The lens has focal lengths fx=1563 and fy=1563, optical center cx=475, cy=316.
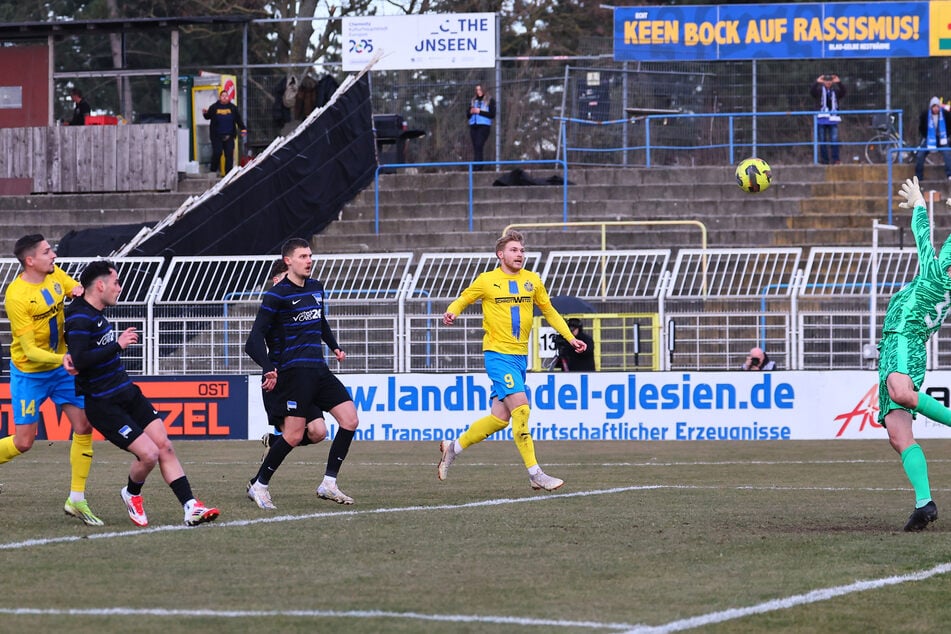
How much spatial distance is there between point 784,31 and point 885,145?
11.2 feet

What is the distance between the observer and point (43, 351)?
10.2 meters

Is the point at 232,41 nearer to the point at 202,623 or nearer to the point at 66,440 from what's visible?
the point at 66,440

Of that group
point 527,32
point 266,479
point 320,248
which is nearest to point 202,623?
point 266,479

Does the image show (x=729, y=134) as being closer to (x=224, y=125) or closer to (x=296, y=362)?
(x=224, y=125)

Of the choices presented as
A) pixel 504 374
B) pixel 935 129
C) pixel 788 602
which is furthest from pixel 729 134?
pixel 788 602

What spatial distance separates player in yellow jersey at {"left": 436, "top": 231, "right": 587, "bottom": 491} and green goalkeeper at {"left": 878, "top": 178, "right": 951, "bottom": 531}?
350 centimetres

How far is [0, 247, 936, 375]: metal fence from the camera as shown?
2103 centimetres

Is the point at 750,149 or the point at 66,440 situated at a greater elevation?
the point at 750,149

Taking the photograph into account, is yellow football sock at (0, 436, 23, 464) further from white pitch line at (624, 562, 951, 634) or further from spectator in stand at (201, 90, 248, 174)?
spectator in stand at (201, 90, 248, 174)

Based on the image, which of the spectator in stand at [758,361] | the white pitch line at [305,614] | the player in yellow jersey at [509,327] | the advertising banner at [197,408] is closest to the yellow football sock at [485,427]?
the player in yellow jersey at [509,327]

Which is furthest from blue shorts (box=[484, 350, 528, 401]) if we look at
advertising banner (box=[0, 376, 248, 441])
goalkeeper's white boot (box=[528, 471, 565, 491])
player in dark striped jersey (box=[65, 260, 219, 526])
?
advertising banner (box=[0, 376, 248, 441])

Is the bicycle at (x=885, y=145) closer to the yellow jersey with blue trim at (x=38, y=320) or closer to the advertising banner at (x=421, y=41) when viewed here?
the advertising banner at (x=421, y=41)

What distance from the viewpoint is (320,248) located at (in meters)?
28.9

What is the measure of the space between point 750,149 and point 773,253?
10537mm
